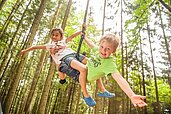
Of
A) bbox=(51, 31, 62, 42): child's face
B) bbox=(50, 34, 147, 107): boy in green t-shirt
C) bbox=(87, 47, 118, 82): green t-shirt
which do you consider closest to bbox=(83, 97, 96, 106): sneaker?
bbox=(50, 34, 147, 107): boy in green t-shirt

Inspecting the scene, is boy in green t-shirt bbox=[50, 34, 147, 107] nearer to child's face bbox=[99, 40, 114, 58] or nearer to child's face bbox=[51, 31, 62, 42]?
child's face bbox=[99, 40, 114, 58]

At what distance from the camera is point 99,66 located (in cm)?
259

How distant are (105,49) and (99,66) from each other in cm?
23

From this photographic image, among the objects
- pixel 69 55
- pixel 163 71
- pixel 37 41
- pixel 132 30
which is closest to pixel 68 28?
pixel 37 41

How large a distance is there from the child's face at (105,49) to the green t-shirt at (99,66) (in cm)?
6

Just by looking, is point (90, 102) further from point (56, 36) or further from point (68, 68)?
point (56, 36)

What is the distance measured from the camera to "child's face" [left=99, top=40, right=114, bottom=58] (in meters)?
2.47

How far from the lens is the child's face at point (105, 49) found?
247cm

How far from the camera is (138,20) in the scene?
6184 mm

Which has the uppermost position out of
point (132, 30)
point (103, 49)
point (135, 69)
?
point (135, 69)

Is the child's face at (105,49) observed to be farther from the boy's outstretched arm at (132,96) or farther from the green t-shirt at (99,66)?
the boy's outstretched arm at (132,96)

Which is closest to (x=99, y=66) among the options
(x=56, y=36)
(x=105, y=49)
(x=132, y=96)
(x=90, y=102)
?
(x=105, y=49)

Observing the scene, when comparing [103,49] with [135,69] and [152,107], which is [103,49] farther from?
[152,107]

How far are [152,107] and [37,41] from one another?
551 inches
